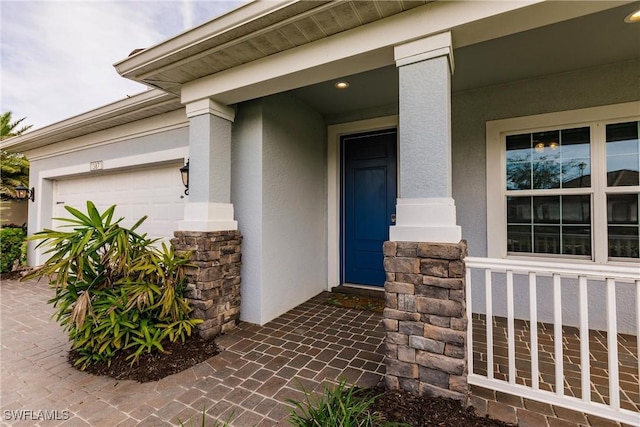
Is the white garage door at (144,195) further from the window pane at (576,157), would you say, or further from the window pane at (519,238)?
the window pane at (576,157)

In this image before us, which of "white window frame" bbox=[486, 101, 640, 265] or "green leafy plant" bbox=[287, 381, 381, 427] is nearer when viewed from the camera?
"green leafy plant" bbox=[287, 381, 381, 427]

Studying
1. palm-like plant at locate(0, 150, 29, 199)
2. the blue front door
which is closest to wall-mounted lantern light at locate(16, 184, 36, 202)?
palm-like plant at locate(0, 150, 29, 199)

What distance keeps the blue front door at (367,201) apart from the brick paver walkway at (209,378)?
1233 mm

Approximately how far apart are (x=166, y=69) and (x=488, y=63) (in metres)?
3.35

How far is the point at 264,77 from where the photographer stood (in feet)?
8.54

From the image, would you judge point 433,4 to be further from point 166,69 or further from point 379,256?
point 379,256

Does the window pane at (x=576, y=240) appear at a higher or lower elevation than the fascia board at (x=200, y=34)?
lower

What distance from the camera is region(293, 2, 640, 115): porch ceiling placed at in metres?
2.39

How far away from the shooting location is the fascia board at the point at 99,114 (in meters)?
3.71

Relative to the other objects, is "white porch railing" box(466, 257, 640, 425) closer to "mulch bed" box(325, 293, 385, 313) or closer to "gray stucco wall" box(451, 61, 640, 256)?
"mulch bed" box(325, 293, 385, 313)

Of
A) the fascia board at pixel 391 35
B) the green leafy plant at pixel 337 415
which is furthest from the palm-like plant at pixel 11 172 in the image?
the green leafy plant at pixel 337 415

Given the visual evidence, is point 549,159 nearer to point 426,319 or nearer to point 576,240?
point 576,240

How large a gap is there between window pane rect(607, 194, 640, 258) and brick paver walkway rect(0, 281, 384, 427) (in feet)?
8.75

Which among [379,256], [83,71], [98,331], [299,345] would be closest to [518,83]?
[379,256]
